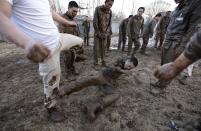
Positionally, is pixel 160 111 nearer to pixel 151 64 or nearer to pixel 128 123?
pixel 128 123

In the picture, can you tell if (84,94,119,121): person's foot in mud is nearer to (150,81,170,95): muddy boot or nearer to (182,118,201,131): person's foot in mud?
(150,81,170,95): muddy boot

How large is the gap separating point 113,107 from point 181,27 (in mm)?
1765

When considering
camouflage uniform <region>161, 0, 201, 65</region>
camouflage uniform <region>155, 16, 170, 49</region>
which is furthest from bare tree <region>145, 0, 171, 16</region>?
camouflage uniform <region>161, 0, 201, 65</region>

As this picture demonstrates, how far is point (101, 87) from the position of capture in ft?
11.4

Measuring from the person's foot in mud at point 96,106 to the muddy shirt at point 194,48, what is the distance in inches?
62.9

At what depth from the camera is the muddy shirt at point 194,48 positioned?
53.1 inches

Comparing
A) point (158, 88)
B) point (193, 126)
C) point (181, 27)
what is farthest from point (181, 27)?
point (193, 126)

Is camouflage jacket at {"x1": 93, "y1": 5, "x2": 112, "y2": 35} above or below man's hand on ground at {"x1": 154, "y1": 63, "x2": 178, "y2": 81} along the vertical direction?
above

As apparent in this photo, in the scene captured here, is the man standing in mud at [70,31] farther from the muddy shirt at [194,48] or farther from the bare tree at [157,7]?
the bare tree at [157,7]

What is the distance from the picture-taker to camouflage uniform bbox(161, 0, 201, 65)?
3.00 metres

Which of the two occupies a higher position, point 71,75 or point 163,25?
point 163,25

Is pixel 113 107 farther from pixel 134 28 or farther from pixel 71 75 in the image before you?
pixel 134 28

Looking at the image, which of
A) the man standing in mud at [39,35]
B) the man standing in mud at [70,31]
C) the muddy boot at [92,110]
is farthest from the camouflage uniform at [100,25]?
the muddy boot at [92,110]

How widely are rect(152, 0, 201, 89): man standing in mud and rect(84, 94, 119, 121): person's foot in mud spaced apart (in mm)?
910
